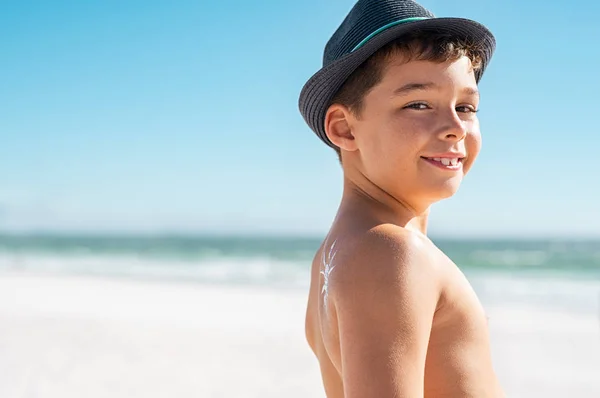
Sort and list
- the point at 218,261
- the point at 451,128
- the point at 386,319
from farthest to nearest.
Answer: the point at 218,261 → the point at 451,128 → the point at 386,319

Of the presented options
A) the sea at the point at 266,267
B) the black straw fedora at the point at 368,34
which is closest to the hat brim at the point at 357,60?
the black straw fedora at the point at 368,34

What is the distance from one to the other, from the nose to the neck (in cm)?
22

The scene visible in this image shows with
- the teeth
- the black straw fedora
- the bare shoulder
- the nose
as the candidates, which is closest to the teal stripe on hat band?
the black straw fedora

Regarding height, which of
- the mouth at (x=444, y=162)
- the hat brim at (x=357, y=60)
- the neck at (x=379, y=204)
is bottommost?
the neck at (x=379, y=204)

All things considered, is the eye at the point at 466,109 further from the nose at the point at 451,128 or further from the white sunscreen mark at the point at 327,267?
the white sunscreen mark at the point at 327,267

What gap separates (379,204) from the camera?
1.77m

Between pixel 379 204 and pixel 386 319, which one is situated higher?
pixel 379 204

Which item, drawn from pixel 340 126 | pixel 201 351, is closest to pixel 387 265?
pixel 340 126

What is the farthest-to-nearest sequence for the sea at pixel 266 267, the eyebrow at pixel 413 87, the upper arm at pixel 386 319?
the sea at pixel 266 267 → the eyebrow at pixel 413 87 → the upper arm at pixel 386 319

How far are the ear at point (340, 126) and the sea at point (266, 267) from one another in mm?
11309

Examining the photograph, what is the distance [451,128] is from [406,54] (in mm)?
233

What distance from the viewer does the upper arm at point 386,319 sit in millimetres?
1360

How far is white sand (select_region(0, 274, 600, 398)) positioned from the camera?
6133mm

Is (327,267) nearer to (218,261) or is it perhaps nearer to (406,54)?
(406,54)
